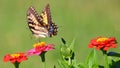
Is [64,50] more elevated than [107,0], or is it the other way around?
[107,0]

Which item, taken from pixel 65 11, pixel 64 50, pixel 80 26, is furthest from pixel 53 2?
pixel 64 50

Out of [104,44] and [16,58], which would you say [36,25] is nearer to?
[16,58]

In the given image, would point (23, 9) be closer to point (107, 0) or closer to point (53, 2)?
point (53, 2)

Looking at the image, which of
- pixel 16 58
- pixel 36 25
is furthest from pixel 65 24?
pixel 16 58

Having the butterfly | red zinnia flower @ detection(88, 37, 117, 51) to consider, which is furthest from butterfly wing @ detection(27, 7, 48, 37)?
red zinnia flower @ detection(88, 37, 117, 51)

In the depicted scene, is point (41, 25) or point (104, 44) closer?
point (104, 44)

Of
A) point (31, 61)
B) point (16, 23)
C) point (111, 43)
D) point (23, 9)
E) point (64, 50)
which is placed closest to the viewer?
point (111, 43)

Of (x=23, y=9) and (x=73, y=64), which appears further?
(x=23, y=9)

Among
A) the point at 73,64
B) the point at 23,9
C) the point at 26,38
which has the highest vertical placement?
the point at 23,9

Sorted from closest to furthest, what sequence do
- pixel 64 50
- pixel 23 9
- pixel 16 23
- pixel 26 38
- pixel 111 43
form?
pixel 111 43
pixel 64 50
pixel 26 38
pixel 16 23
pixel 23 9
